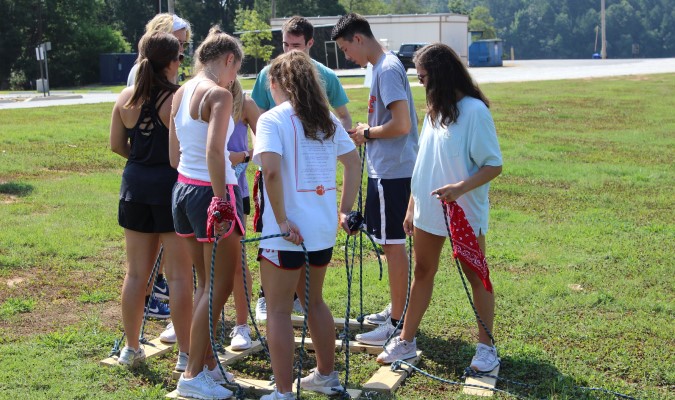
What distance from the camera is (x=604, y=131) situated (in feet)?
59.1

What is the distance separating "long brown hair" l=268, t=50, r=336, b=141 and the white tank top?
392 mm

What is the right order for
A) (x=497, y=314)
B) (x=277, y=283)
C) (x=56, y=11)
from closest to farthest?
(x=277, y=283) < (x=497, y=314) < (x=56, y=11)

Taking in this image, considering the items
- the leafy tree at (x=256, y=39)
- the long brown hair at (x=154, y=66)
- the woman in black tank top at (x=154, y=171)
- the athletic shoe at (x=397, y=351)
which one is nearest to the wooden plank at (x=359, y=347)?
the athletic shoe at (x=397, y=351)

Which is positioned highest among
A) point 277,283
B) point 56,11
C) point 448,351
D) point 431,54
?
point 56,11

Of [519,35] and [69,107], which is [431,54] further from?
[519,35]

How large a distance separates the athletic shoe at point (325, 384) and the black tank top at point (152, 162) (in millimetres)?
1281

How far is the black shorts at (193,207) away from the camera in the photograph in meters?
4.28

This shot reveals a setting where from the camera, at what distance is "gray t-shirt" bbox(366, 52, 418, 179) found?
5.19 metres

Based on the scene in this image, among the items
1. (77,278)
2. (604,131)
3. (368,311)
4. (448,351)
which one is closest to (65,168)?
(77,278)

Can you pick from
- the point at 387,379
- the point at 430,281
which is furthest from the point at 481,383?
the point at 430,281

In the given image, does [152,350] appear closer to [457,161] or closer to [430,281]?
[430,281]

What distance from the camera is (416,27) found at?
187 ft

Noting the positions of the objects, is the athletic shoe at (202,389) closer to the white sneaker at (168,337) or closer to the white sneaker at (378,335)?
the white sneaker at (168,337)

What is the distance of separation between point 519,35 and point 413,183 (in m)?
158
